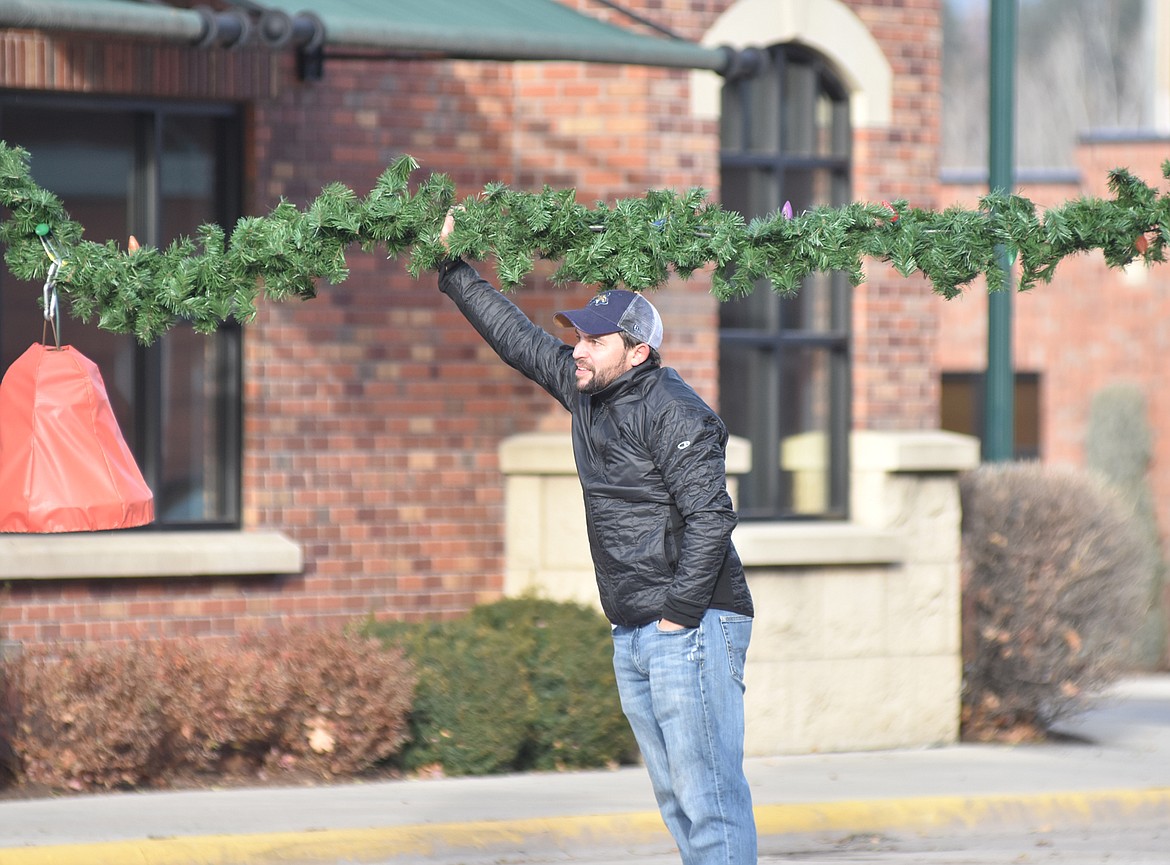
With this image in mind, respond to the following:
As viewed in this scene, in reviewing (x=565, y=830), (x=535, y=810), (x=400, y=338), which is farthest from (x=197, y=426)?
(x=565, y=830)

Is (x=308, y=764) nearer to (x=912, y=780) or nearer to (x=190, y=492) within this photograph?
(x=190, y=492)

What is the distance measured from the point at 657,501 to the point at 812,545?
4585mm

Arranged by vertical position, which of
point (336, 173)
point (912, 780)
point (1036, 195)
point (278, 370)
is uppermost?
point (1036, 195)

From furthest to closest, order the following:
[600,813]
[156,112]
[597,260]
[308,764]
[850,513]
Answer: [850,513] → [156,112] → [308,764] → [600,813] → [597,260]

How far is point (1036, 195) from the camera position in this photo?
19.2m

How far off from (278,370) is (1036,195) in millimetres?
12079

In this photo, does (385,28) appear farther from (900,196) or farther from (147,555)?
(900,196)

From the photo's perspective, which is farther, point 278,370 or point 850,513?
point 850,513

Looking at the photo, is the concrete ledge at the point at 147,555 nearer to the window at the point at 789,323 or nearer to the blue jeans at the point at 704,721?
the window at the point at 789,323

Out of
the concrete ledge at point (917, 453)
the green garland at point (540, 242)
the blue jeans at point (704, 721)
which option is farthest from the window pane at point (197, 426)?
the blue jeans at point (704, 721)

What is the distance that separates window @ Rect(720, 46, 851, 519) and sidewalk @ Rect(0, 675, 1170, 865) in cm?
160

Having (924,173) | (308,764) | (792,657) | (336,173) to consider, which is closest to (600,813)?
(308,764)

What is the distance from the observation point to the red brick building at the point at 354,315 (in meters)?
8.90

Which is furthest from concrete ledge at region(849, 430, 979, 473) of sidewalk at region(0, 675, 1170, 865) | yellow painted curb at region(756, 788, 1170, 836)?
yellow painted curb at region(756, 788, 1170, 836)
